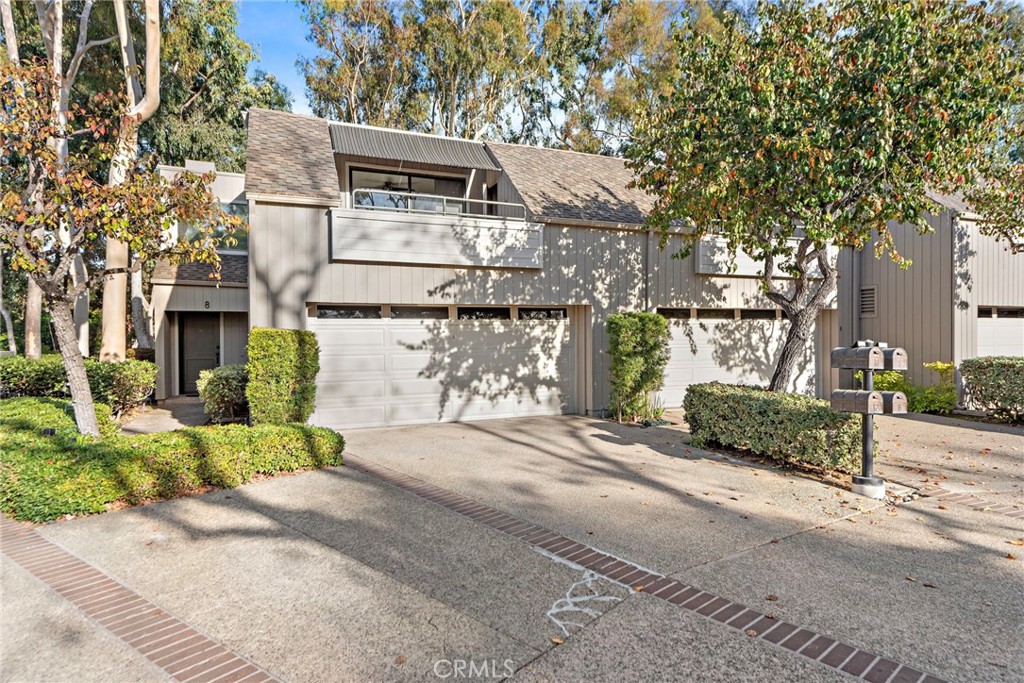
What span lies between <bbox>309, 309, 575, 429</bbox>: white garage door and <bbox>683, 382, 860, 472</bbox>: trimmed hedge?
3.57 meters

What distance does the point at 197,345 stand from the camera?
15.8m

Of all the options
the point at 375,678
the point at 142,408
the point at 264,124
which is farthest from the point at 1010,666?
the point at 142,408

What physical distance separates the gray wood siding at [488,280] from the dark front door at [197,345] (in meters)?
7.60

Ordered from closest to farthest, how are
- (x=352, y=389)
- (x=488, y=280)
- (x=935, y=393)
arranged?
(x=352, y=389), (x=488, y=280), (x=935, y=393)

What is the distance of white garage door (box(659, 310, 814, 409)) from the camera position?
12750 millimetres

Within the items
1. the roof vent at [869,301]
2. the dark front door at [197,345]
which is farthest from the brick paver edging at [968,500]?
the dark front door at [197,345]

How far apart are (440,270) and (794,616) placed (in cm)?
818

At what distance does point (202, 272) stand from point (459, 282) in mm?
8495

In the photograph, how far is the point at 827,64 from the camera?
25.7ft

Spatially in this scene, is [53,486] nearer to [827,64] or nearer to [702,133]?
[702,133]

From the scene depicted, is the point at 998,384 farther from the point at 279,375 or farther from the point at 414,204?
the point at 279,375

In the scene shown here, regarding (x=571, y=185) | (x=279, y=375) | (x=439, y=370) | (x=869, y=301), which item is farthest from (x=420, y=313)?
(x=869, y=301)

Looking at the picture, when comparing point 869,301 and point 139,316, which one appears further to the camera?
point 139,316

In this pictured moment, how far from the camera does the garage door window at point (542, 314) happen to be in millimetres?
11625
